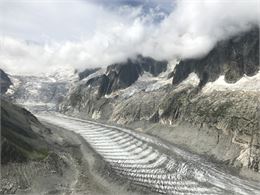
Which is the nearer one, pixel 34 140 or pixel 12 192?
pixel 12 192

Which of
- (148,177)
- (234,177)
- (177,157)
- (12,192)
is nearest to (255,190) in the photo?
(234,177)

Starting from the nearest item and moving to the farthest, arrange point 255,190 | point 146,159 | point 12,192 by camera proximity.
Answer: point 12,192 → point 255,190 → point 146,159

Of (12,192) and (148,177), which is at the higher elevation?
(148,177)

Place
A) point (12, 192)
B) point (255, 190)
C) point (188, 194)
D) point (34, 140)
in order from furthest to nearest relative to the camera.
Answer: point (34, 140)
point (255, 190)
point (188, 194)
point (12, 192)

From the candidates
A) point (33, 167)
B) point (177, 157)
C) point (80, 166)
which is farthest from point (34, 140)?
point (177, 157)

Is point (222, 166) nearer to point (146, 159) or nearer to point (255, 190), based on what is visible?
point (146, 159)

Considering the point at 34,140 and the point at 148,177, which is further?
the point at 34,140

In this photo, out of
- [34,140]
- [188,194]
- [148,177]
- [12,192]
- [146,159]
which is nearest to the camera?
[12,192]

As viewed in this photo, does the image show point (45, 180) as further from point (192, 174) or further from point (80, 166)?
Answer: point (192, 174)

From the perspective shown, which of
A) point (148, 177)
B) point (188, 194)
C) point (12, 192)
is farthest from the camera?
point (148, 177)
